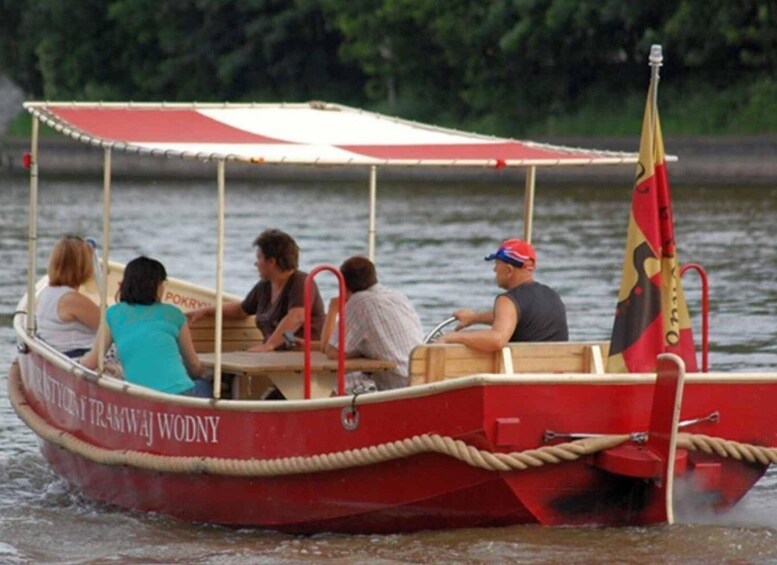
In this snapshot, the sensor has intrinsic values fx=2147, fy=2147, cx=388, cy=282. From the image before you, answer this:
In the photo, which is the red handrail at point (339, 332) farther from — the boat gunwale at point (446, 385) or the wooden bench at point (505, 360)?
the wooden bench at point (505, 360)

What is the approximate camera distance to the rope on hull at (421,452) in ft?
30.3

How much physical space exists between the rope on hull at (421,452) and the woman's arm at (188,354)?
1.66 feet

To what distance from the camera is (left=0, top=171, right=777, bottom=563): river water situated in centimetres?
977

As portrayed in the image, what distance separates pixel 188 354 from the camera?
35.3 ft

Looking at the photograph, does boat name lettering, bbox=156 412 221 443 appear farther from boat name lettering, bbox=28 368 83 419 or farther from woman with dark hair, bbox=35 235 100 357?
woman with dark hair, bbox=35 235 100 357

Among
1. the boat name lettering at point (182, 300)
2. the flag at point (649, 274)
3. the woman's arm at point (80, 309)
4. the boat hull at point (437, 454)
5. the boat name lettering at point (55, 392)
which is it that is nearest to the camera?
the boat hull at point (437, 454)

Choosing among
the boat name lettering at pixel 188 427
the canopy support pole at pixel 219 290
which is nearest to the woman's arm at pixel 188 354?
the boat name lettering at pixel 188 427

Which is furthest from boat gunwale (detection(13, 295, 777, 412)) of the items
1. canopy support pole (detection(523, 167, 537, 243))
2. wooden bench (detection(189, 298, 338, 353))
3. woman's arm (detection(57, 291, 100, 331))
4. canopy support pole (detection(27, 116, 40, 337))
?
wooden bench (detection(189, 298, 338, 353))

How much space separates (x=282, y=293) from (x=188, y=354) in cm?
105

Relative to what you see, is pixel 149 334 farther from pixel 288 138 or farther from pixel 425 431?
pixel 425 431

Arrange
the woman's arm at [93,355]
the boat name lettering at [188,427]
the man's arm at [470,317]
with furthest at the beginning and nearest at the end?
1. the woman's arm at [93,355]
2. the man's arm at [470,317]
3. the boat name lettering at [188,427]

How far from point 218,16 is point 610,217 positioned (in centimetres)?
3759

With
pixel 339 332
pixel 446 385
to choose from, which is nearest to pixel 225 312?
pixel 339 332

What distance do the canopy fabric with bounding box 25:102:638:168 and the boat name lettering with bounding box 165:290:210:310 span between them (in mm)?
2210
